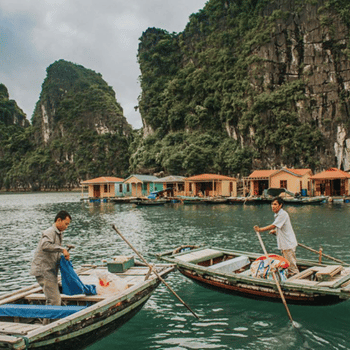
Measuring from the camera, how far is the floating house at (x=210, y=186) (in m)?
51.1

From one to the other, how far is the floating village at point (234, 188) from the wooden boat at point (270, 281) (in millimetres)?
32915

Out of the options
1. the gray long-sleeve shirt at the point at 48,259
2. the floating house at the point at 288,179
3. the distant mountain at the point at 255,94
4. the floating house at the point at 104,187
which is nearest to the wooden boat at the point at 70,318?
the gray long-sleeve shirt at the point at 48,259

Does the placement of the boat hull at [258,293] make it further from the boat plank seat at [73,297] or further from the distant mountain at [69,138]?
the distant mountain at [69,138]

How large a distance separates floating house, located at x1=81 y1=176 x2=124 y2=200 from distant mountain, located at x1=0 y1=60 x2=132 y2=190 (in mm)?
56744

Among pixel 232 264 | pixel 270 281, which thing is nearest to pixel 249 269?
pixel 232 264

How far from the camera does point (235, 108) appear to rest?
63375 millimetres

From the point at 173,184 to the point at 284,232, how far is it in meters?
48.7

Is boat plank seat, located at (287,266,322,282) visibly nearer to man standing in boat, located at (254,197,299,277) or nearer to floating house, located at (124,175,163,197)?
man standing in boat, located at (254,197,299,277)

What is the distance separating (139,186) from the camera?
199ft

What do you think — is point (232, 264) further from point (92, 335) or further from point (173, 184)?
point (173, 184)

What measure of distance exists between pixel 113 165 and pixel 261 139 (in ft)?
245

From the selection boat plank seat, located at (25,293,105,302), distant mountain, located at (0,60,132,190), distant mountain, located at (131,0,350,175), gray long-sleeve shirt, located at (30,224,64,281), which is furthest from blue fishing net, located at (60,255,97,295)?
distant mountain, located at (0,60,132,190)

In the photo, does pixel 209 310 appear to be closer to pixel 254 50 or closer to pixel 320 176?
pixel 320 176

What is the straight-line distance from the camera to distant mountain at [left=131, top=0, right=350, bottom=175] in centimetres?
5512
